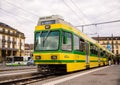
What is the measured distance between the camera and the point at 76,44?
1680cm

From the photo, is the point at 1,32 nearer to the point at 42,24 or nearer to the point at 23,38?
the point at 23,38

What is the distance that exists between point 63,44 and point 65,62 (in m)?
1.20

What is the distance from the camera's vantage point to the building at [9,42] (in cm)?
7362

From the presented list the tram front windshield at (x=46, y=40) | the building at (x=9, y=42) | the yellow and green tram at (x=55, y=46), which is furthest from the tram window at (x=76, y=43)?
the building at (x=9, y=42)

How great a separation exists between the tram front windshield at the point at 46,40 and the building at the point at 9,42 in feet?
188

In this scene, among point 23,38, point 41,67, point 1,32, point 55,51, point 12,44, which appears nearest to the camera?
point 55,51

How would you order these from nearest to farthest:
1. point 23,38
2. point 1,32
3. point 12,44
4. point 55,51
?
point 55,51 < point 1,32 < point 12,44 < point 23,38

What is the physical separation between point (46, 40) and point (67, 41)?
144 cm

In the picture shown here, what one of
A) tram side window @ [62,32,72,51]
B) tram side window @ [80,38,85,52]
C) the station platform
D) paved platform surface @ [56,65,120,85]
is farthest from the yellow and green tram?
paved platform surface @ [56,65,120,85]

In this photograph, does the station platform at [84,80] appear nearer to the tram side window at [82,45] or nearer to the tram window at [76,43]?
the tram window at [76,43]

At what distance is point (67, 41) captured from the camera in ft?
50.2

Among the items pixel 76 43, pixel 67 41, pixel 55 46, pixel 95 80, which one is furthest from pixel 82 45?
pixel 95 80

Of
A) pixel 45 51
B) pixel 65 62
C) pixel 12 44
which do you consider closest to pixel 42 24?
pixel 45 51

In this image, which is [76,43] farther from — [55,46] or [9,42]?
[9,42]
